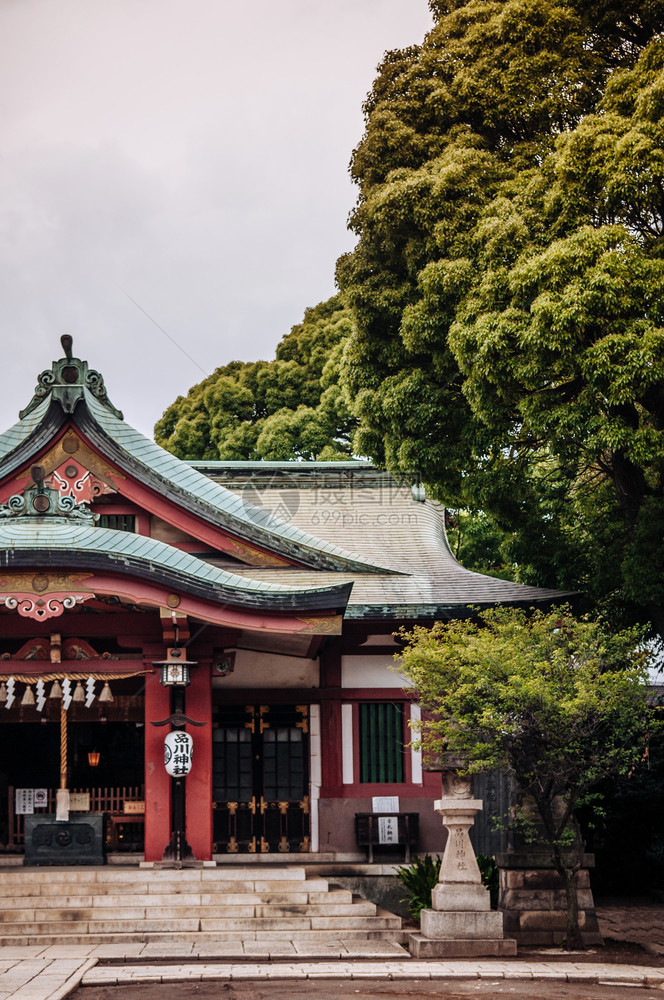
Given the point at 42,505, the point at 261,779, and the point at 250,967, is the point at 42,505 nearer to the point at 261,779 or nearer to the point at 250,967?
the point at 261,779

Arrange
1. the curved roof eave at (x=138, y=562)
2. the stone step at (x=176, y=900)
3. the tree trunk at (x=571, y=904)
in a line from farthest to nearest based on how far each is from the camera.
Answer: the curved roof eave at (x=138, y=562), the stone step at (x=176, y=900), the tree trunk at (x=571, y=904)

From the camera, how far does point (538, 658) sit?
545 inches

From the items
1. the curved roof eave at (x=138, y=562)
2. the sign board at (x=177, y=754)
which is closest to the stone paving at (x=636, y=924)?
the curved roof eave at (x=138, y=562)

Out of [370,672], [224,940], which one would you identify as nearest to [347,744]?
[370,672]

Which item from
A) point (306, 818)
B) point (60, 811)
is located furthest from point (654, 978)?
point (60, 811)

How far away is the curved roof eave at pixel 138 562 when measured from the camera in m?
15.3

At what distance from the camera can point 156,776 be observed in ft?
53.2

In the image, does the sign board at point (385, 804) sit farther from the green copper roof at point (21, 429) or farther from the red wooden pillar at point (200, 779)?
the green copper roof at point (21, 429)

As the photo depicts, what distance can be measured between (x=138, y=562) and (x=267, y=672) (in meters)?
4.19

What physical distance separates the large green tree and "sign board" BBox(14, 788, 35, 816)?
8393 mm

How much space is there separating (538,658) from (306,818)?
6331 mm

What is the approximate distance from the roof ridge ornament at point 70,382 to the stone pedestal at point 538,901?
32.9ft

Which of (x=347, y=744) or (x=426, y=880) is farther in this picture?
(x=347, y=744)

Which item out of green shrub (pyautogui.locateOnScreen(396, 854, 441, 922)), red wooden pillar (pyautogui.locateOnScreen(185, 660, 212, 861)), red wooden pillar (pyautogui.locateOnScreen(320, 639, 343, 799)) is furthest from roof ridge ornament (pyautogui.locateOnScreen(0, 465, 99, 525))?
green shrub (pyautogui.locateOnScreen(396, 854, 441, 922))
